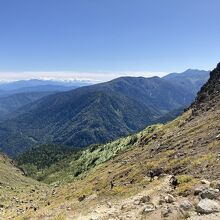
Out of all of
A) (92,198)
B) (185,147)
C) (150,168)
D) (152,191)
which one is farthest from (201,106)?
(152,191)

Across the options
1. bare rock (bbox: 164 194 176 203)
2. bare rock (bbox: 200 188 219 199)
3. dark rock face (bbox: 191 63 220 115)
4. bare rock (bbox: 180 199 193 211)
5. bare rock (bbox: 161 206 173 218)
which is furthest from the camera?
dark rock face (bbox: 191 63 220 115)

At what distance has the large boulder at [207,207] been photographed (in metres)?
24.7

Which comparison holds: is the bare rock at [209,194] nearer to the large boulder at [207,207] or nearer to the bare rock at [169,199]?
the large boulder at [207,207]

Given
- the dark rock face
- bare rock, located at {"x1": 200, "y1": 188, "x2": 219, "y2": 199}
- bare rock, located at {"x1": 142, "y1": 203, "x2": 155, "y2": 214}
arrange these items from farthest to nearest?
the dark rock face
bare rock, located at {"x1": 142, "y1": 203, "x2": 155, "y2": 214}
bare rock, located at {"x1": 200, "y1": 188, "x2": 219, "y2": 199}

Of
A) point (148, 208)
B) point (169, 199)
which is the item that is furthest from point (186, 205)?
point (148, 208)

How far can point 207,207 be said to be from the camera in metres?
25.0

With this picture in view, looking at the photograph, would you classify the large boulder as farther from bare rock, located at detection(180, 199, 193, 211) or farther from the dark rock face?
the dark rock face

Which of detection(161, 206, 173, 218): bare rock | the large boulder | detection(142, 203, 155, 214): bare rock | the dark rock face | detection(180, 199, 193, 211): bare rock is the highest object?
the dark rock face

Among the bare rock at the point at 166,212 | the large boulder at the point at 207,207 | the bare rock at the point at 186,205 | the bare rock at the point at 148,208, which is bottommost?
the bare rock at the point at 148,208

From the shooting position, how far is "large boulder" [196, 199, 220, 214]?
971 inches

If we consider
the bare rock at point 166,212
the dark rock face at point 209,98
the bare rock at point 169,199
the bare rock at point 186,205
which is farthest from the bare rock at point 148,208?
the dark rock face at point 209,98

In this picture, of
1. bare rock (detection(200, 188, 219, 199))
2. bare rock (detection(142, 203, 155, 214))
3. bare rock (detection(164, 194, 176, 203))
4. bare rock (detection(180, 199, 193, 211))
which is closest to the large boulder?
bare rock (detection(180, 199, 193, 211))

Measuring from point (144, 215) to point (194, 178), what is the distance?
832 cm

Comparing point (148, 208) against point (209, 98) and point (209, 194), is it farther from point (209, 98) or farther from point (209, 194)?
point (209, 98)
